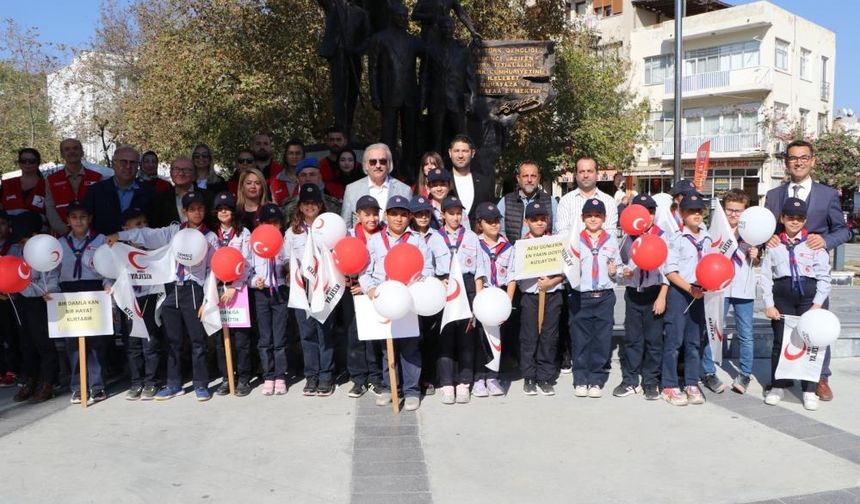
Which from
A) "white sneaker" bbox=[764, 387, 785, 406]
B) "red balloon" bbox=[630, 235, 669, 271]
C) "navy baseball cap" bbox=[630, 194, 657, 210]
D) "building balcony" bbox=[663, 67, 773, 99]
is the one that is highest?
"building balcony" bbox=[663, 67, 773, 99]

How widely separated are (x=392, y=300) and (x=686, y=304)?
2403mm

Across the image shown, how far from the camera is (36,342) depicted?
19.3ft

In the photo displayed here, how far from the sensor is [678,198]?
6.01 metres

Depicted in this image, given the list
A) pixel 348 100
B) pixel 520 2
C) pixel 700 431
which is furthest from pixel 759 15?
pixel 700 431

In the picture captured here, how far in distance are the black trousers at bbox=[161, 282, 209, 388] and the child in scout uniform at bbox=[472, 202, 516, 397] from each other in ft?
7.36

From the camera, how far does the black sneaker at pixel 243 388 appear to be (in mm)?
5852

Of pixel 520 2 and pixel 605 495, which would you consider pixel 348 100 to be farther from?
pixel 520 2

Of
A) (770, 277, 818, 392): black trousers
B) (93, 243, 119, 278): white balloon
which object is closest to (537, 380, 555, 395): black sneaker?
(770, 277, 818, 392): black trousers

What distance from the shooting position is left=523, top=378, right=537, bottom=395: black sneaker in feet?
19.2

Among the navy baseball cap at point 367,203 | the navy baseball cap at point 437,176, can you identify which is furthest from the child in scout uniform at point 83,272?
the navy baseball cap at point 437,176

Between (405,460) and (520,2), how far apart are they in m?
17.4

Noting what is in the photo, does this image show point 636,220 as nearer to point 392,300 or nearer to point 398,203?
point 398,203

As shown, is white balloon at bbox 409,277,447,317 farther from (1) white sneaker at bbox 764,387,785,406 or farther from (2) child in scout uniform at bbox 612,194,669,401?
(1) white sneaker at bbox 764,387,785,406

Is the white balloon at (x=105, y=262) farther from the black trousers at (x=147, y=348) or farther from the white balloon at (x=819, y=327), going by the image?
the white balloon at (x=819, y=327)
